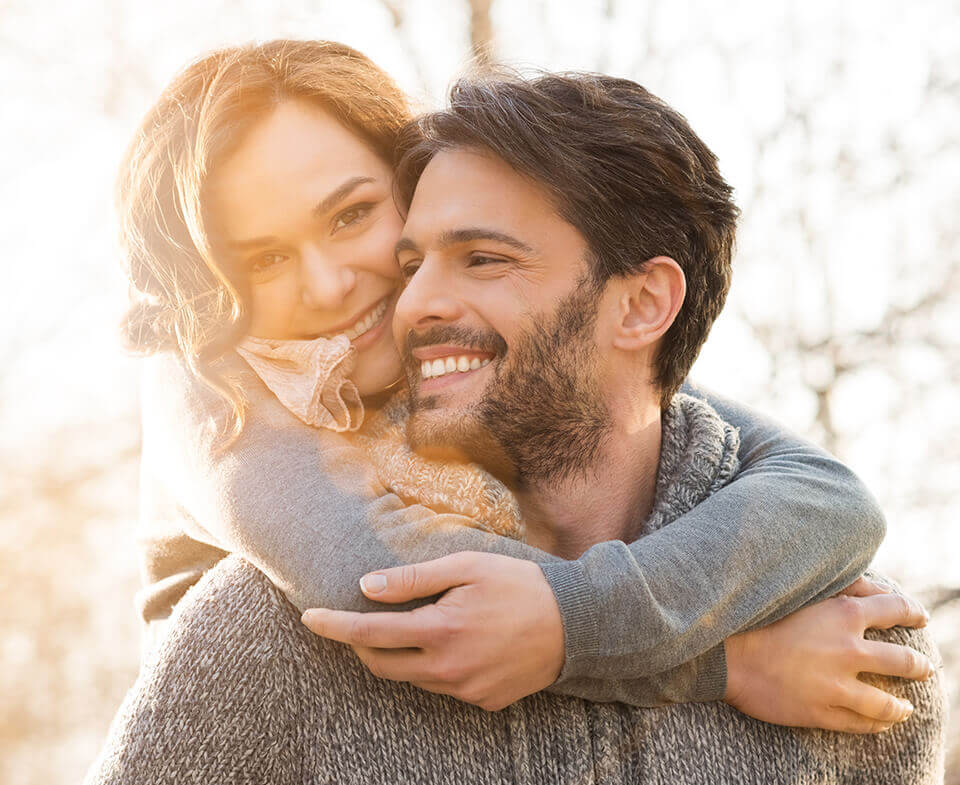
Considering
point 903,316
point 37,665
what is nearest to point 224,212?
point 37,665

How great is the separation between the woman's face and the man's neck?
470 mm

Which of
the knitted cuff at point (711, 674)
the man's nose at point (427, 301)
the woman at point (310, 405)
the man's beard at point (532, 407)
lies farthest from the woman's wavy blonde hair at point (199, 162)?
the knitted cuff at point (711, 674)

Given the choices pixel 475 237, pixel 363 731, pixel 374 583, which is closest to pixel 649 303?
pixel 475 237

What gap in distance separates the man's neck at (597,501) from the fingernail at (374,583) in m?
0.70

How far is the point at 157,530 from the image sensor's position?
2611mm

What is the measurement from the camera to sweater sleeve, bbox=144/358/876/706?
1.81 metres

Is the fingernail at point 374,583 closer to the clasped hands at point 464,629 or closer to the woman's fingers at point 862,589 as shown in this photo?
the clasped hands at point 464,629

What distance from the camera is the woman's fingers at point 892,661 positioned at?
2100 millimetres

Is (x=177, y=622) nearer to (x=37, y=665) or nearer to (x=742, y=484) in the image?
(x=742, y=484)

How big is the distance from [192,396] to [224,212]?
0.44 metres

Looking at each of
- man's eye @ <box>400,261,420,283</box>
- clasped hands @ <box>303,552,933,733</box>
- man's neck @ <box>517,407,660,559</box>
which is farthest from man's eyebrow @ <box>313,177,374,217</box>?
clasped hands @ <box>303,552,933,733</box>

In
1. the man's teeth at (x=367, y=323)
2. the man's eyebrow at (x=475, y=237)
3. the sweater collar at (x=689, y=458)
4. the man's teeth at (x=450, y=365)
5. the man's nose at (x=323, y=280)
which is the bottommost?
the sweater collar at (x=689, y=458)

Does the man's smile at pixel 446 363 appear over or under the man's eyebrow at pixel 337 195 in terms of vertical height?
under

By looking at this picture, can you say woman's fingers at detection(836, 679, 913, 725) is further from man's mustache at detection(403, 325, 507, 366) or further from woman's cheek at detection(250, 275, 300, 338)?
woman's cheek at detection(250, 275, 300, 338)
